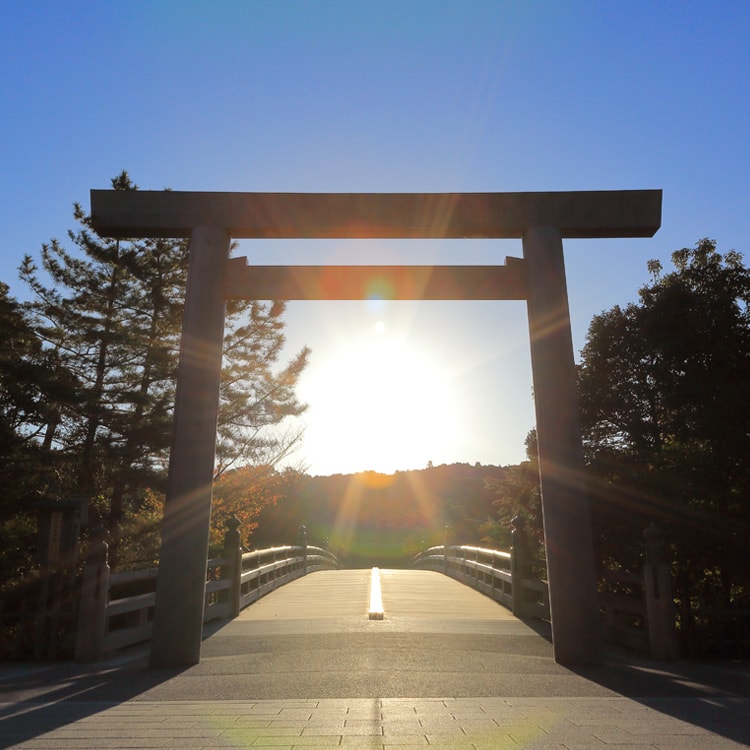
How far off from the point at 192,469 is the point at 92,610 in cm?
175

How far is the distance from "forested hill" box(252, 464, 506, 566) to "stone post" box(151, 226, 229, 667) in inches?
1086

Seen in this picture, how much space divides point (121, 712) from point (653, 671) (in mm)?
4387

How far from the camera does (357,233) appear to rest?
271 inches

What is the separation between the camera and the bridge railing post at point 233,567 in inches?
388

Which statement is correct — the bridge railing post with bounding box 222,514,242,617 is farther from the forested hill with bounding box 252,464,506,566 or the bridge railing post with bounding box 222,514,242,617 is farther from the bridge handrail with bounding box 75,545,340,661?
the forested hill with bounding box 252,464,506,566

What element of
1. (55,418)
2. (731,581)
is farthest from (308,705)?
(55,418)

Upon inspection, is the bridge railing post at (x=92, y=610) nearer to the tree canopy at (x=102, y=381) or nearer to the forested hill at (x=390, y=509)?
the tree canopy at (x=102, y=381)

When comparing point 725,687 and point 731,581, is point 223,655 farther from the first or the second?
point 731,581

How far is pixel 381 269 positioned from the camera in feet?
22.7

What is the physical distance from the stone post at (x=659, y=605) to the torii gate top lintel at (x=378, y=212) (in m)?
3.42

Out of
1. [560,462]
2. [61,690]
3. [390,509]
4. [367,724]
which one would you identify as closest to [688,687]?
[560,462]

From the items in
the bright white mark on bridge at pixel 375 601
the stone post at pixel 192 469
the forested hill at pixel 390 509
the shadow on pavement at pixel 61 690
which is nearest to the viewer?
the shadow on pavement at pixel 61 690

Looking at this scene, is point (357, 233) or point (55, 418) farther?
point (55, 418)

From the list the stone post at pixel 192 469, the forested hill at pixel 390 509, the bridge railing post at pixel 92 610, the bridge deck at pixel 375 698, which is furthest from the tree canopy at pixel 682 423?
the forested hill at pixel 390 509
